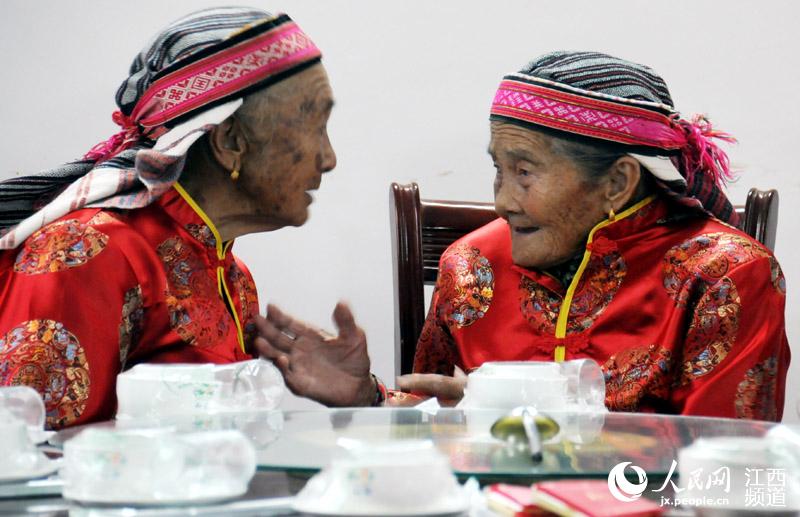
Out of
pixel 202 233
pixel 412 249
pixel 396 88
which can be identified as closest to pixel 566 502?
pixel 202 233

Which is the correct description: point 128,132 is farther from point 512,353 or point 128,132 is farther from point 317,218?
point 317,218

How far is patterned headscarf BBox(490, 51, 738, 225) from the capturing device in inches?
91.4

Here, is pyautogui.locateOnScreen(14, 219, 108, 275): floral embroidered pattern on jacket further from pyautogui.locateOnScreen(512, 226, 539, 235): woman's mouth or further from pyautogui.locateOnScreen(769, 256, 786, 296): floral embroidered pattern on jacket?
pyautogui.locateOnScreen(769, 256, 786, 296): floral embroidered pattern on jacket

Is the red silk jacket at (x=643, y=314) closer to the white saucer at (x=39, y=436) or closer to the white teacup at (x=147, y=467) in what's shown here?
the white saucer at (x=39, y=436)

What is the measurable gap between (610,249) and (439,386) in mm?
508

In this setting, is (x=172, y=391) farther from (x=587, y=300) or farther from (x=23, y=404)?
(x=587, y=300)

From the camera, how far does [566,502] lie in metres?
0.78

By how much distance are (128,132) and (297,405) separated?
1.45m

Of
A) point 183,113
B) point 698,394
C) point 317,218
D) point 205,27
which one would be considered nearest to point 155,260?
point 183,113

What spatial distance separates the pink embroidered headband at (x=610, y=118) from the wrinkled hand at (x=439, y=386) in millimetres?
592

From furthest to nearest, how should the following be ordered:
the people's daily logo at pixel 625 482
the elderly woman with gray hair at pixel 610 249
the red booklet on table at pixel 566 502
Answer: the elderly woman with gray hair at pixel 610 249 < the people's daily logo at pixel 625 482 < the red booklet on table at pixel 566 502

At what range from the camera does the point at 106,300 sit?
1.71 meters

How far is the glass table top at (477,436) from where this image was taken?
3.23 ft

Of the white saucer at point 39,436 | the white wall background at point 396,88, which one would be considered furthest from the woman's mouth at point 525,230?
the white saucer at point 39,436
